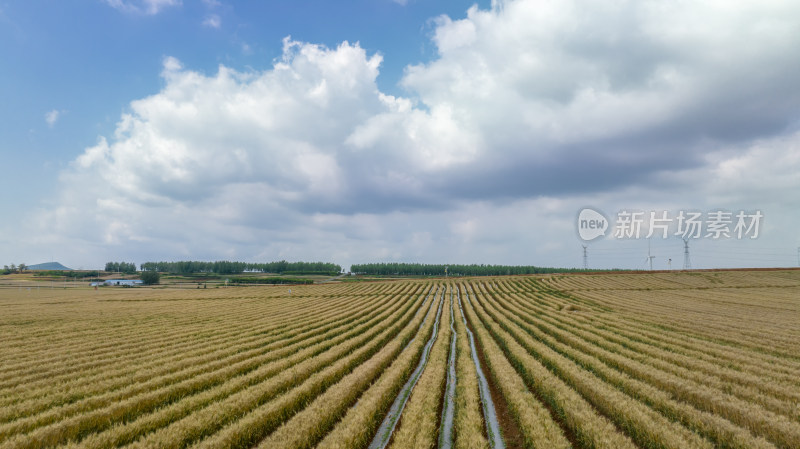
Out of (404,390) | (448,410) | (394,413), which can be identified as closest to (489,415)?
(448,410)

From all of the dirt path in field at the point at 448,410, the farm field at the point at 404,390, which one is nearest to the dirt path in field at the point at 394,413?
the farm field at the point at 404,390

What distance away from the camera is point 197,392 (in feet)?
44.7

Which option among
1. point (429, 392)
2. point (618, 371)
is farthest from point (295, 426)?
point (618, 371)

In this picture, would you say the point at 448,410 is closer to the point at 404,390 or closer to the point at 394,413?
the point at 394,413

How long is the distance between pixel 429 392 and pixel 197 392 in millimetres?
9179

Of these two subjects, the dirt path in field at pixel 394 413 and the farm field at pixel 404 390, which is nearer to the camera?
the farm field at pixel 404 390

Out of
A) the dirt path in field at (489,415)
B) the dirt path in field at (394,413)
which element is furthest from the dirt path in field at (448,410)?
the dirt path in field at (394,413)

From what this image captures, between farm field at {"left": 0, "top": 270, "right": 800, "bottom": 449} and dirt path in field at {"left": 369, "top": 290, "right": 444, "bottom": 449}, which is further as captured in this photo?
dirt path in field at {"left": 369, "top": 290, "right": 444, "bottom": 449}

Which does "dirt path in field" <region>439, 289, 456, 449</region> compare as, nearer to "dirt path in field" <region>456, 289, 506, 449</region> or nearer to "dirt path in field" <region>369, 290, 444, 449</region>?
"dirt path in field" <region>456, 289, 506, 449</region>

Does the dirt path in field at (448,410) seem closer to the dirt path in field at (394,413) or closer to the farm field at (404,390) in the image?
the farm field at (404,390)

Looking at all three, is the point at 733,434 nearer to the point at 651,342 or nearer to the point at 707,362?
the point at 707,362

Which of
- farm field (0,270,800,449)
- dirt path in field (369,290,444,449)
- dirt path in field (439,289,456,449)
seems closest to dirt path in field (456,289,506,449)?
farm field (0,270,800,449)

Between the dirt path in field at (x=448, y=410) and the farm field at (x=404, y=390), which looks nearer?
the farm field at (x=404, y=390)

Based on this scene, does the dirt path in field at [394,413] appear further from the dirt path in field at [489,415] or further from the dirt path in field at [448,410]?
the dirt path in field at [489,415]
